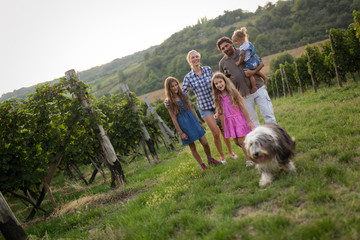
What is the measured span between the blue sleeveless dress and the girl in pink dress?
25.8 inches

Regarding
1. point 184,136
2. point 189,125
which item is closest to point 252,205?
point 184,136

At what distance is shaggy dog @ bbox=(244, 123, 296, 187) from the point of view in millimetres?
3123

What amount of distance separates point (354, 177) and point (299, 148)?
183cm

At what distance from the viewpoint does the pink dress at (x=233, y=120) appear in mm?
4160

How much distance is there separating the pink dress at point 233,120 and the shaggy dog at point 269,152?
2.59ft

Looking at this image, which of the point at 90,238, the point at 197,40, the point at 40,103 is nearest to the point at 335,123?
the point at 90,238

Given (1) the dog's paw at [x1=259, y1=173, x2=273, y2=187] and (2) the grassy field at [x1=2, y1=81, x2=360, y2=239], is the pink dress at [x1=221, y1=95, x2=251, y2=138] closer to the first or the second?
(2) the grassy field at [x1=2, y1=81, x2=360, y2=239]

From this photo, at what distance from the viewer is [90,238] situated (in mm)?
3262

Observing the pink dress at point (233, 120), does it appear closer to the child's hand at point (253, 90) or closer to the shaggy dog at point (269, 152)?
the child's hand at point (253, 90)

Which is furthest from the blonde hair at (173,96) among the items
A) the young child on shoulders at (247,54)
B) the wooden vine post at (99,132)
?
the wooden vine post at (99,132)

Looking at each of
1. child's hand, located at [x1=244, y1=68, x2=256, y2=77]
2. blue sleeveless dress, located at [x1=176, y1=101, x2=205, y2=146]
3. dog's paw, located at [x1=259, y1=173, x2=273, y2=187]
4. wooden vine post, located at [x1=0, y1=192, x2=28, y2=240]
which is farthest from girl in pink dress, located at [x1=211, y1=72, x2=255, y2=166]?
wooden vine post, located at [x1=0, y1=192, x2=28, y2=240]

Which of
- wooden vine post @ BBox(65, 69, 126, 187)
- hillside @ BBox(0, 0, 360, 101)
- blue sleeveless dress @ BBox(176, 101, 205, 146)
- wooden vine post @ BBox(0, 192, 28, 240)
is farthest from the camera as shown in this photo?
hillside @ BBox(0, 0, 360, 101)

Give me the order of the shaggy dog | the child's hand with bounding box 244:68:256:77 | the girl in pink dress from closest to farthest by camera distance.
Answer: the shaggy dog → the girl in pink dress → the child's hand with bounding box 244:68:256:77

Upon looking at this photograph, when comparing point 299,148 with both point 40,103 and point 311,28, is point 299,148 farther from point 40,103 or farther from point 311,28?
point 311,28
